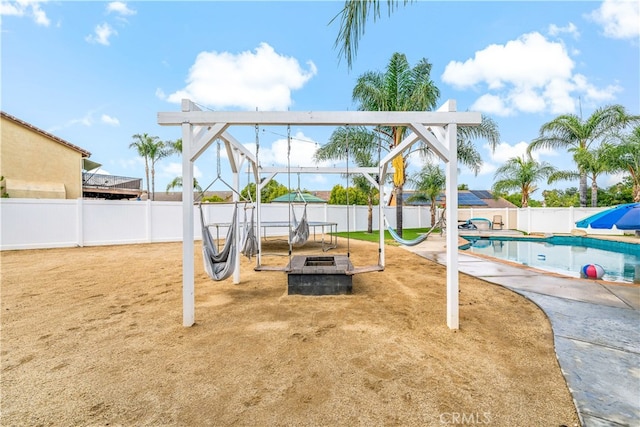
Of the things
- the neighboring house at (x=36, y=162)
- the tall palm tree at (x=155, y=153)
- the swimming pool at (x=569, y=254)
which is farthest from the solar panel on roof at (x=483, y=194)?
the neighboring house at (x=36, y=162)

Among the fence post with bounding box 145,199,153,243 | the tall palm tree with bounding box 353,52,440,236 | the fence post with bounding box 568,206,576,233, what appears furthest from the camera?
the fence post with bounding box 568,206,576,233

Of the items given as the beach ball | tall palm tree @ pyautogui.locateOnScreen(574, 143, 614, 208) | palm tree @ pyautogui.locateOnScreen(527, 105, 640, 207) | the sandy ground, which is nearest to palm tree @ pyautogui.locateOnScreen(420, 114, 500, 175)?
tall palm tree @ pyautogui.locateOnScreen(574, 143, 614, 208)

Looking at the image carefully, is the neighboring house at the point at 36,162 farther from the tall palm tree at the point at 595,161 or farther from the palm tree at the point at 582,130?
the tall palm tree at the point at 595,161

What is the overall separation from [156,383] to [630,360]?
12.6 ft

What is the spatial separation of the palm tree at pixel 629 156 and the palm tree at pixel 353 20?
53.0 feet

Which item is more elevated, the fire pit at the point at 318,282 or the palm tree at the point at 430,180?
the palm tree at the point at 430,180

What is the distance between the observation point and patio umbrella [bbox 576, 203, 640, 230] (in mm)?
4184

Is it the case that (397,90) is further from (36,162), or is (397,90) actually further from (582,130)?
(36,162)

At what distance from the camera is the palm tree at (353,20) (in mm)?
1803

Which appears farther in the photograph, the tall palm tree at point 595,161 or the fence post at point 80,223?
the tall palm tree at point 595,161

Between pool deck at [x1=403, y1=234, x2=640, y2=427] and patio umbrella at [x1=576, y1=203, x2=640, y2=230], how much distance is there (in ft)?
3.21

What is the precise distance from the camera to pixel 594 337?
274 centimetres

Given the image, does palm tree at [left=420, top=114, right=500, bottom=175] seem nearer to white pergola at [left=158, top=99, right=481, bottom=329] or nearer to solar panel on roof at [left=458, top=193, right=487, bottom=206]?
white pergola at [left=158, top=99, right=481, bottom=329]

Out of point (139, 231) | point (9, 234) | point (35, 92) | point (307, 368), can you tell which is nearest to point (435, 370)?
point (307, 368)
